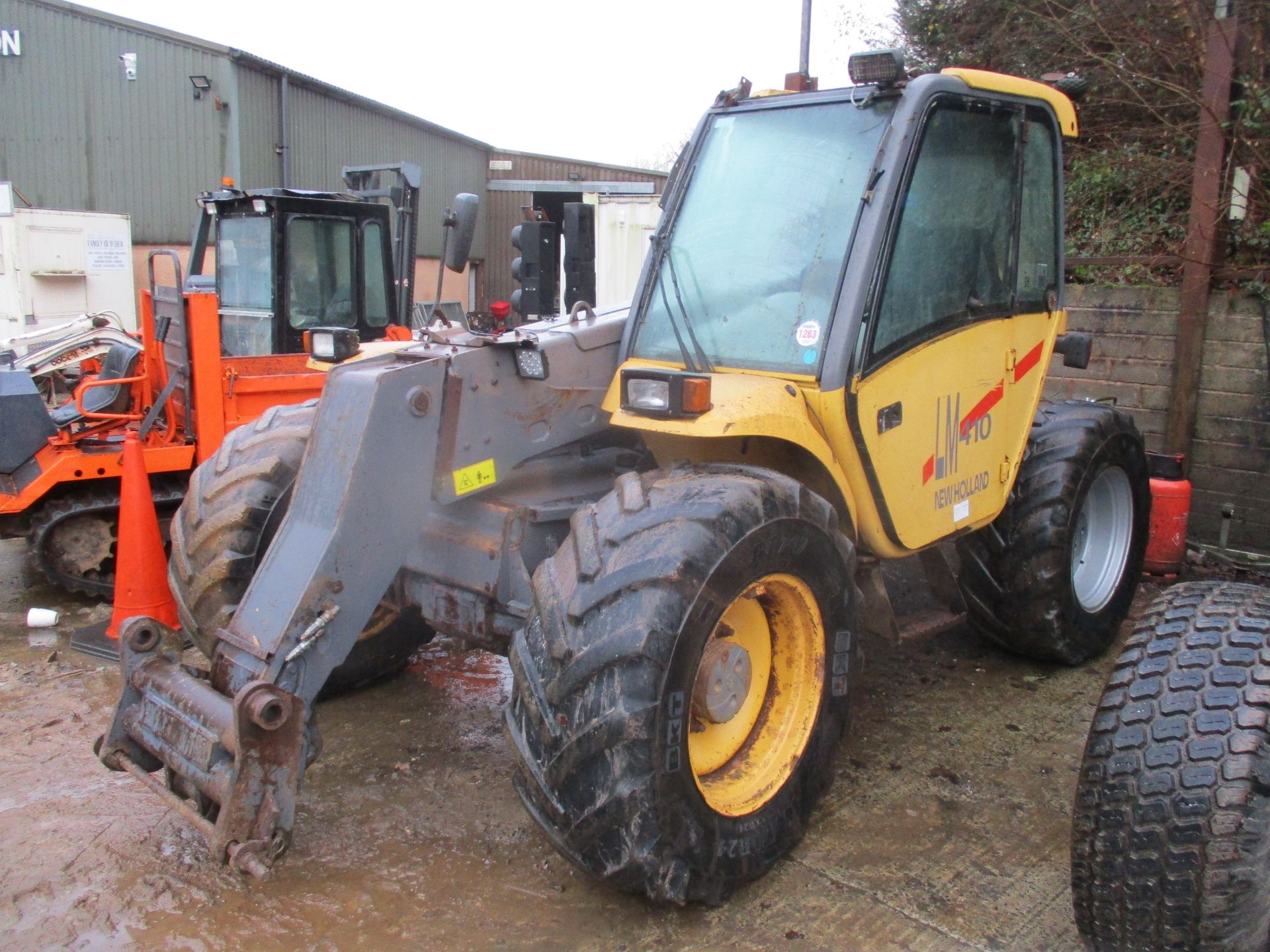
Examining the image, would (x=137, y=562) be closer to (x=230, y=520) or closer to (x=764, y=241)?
(x=230, y=520)

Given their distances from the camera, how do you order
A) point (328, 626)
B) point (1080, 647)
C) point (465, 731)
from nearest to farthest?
1. point (328, 626)
2. point (465, 731)
3. point (1080, 647)

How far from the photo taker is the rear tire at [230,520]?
3.80 meters

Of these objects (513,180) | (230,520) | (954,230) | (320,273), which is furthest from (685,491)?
(513,180)

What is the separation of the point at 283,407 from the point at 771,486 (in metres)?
2.37

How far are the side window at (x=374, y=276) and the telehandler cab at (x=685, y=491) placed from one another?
359cm

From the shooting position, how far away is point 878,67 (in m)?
3.46

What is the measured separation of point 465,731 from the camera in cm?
435

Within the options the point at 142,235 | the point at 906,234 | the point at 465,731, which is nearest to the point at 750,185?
the point at 906,234

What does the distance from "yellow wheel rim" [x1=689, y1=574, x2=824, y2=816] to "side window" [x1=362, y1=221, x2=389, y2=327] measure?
5.15 metres

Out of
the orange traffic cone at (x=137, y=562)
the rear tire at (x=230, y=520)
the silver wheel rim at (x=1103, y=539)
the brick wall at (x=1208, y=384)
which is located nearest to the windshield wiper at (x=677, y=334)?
the rear tire at (x=230, y=520)

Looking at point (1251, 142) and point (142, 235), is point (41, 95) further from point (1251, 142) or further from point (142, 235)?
point (1251, 142)

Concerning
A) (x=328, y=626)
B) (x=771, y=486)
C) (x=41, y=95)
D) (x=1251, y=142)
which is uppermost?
(x=41, y=95)

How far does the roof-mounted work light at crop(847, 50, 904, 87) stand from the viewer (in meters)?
3.42

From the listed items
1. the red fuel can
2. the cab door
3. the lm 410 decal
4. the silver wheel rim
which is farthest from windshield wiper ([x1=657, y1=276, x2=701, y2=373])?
the red fuel can
